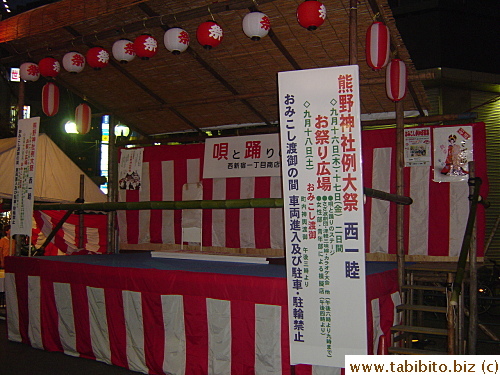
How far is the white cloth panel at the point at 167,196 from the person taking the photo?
9.61 meters

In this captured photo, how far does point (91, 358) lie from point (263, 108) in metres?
5.06

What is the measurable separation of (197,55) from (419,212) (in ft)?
14.1

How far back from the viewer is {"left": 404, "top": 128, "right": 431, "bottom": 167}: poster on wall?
763 centimetres

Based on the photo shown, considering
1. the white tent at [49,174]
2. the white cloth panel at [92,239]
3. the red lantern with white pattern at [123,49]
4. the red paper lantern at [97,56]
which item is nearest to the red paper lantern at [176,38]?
the red lantern with white pattern at [123,49]

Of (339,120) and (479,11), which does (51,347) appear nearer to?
(339,120)

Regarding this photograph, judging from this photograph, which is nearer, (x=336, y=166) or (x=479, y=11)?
(x=336, y=166)

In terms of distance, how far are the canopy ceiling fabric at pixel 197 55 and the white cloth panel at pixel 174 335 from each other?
3.52 meters

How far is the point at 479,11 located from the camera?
39.4 ft

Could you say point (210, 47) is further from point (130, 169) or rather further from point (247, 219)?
point (130, 169)

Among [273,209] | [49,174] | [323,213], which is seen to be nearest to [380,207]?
[273,209]

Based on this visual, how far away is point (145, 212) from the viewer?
9898 mm

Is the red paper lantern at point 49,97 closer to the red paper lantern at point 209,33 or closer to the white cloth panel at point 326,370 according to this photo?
the red paper lantern at point 209,33

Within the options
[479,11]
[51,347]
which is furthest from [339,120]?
[479,11]

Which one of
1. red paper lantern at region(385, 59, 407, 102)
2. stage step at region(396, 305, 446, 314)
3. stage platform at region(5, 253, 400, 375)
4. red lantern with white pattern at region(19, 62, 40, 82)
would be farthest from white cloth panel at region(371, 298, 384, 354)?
red lantern with white pattern at region(19, 62, 40, 82)
